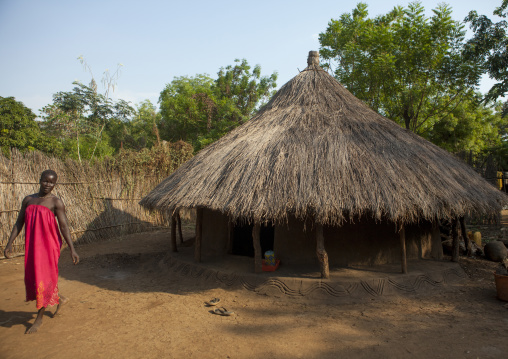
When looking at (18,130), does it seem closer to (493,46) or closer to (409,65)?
(409,65)

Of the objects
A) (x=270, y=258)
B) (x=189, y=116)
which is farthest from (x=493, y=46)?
(x=189, y=116)

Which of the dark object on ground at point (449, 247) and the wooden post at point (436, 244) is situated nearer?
the wooden post at point (436, 244)

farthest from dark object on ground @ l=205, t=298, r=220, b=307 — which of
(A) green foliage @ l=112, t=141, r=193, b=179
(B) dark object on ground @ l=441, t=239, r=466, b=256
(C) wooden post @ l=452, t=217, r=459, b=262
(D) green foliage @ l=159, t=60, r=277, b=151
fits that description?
(D) green foliage @ l=159, t=60, r=277, b=151

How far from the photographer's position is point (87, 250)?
8305 millimetres

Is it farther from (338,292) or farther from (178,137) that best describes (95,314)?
(178,137)

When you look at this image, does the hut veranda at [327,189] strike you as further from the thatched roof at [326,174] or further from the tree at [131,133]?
the tree at [131,133]

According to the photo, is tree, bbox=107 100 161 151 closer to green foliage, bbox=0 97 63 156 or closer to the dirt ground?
green foliage, bbox=0 97 63 156

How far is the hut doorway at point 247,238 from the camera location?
7263 millimetres

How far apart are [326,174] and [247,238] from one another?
10.0 ft

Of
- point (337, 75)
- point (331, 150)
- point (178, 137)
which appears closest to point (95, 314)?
point (331, 150)

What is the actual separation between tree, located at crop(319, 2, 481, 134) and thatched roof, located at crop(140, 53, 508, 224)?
16.1 ft

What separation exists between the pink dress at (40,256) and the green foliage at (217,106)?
12.6 meters

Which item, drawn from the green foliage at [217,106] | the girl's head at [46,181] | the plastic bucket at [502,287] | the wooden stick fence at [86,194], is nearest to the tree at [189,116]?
the green foliage at [217,106]

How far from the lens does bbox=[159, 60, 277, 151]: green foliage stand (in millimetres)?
17438
